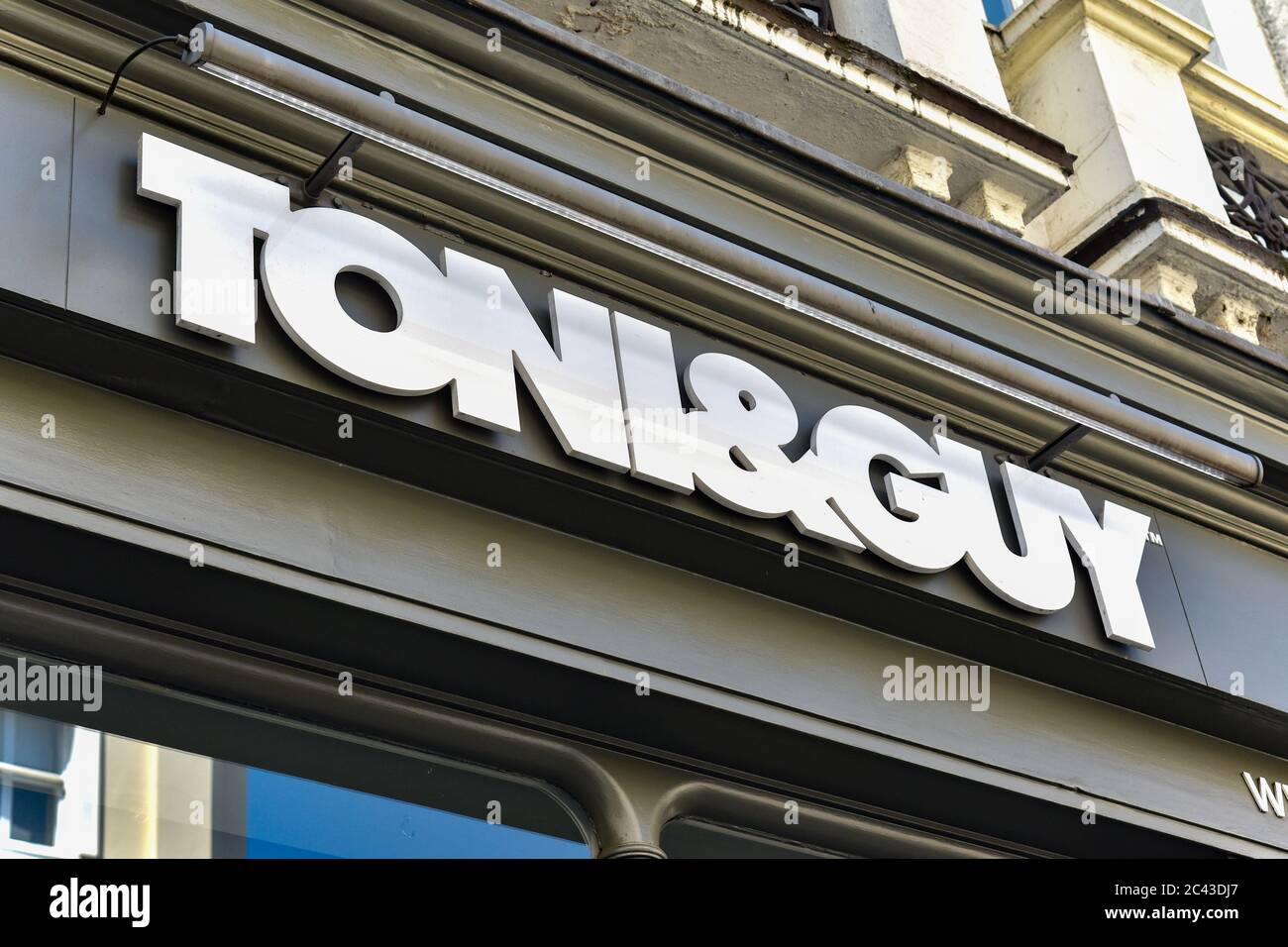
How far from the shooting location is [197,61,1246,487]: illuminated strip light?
4.18 meters

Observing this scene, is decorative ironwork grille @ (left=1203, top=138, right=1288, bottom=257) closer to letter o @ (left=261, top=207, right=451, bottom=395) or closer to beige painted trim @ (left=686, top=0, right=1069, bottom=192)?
beige painted trim @ (left=686, top=0, right=1069, bottom=192)

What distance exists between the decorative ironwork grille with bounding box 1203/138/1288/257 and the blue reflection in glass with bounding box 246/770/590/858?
513 centimetres

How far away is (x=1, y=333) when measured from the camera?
150 inches

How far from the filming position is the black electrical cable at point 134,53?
4117 mm

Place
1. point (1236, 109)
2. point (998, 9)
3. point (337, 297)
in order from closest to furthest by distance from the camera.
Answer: point (337, 297), point (1236, 109), point (998, 9)

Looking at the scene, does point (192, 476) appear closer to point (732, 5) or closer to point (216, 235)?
point (216, 235)

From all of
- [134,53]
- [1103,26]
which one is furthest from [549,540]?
[1103,26]

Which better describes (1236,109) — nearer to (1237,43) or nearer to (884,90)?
(1237,43)

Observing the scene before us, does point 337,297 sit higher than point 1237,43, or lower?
lower

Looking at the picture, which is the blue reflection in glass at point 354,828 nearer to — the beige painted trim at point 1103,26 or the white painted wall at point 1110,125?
the white painted wall at point 1110,125

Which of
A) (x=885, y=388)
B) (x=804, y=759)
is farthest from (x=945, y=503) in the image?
(x=804, y=759)

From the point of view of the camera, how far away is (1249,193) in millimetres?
8156

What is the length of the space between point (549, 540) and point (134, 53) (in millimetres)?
1593

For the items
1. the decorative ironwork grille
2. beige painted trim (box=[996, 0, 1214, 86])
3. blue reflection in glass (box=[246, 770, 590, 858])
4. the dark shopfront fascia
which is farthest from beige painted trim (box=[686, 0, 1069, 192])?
blue reflection in glass (box=[246, 770, 590, 858])
